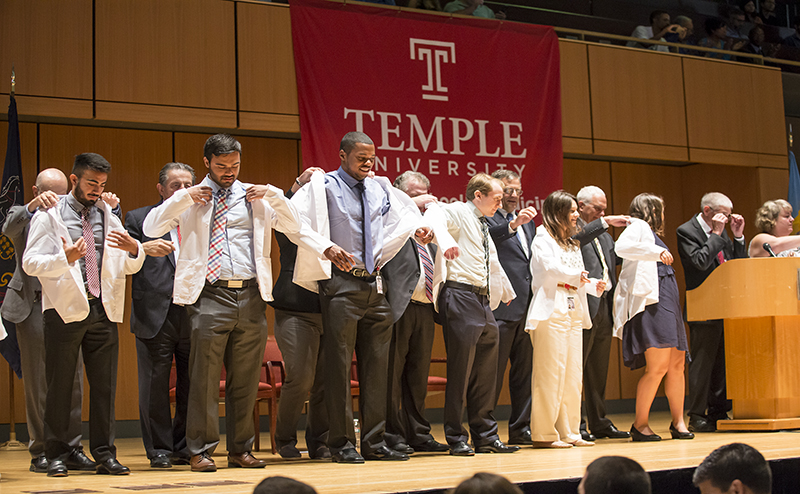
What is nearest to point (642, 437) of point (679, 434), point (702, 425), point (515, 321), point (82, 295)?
point (679, 434)

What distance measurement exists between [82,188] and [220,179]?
0.62 metres

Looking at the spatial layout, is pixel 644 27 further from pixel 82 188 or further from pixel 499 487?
pixel 499 487

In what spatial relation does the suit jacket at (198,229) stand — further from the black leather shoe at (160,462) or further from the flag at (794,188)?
the flag at (794,188)

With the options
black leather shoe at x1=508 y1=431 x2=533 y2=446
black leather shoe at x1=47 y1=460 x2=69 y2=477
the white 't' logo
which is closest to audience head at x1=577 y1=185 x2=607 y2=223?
black leather shoe at x1=508 y1=431 x2=533 y2=446

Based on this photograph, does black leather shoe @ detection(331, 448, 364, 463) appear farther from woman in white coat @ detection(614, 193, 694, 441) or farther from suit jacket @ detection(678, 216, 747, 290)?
suit jacket @ detection(678, 216, 747, 290)

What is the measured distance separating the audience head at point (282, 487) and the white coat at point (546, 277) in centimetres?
319

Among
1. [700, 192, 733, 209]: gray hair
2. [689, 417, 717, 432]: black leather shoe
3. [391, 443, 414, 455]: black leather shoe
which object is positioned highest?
[700, 192, 733, 209]: gray hair

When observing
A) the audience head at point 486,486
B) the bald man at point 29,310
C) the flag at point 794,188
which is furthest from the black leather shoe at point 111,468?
the flag at point 794,188

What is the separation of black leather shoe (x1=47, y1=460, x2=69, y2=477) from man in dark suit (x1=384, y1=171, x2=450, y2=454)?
5.03 feet

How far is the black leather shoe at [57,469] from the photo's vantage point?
352 cm

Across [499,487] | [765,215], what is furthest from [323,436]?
[765,215]

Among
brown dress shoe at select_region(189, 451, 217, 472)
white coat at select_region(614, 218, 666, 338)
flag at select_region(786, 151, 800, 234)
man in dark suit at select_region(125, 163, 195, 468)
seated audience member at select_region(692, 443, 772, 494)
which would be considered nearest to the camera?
seated audience member at select_region(692, 443, 772, 494)

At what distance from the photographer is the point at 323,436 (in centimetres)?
420

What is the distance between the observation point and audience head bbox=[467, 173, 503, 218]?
446 cm
